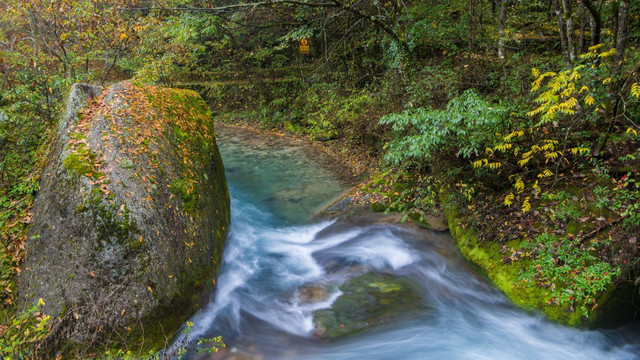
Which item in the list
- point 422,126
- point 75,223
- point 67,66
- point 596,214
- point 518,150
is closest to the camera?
point 75,223

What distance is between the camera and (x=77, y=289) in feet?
12.8

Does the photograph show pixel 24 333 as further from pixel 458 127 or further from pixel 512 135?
pixel 512 135

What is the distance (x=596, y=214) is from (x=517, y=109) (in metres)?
1.97

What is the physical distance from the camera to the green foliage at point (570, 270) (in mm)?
4379

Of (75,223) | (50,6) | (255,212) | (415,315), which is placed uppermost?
(50,6)

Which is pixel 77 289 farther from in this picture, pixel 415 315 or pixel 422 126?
pixel 422 126

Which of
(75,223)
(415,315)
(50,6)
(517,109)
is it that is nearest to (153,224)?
(75,223)

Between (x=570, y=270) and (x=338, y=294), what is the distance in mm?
3179

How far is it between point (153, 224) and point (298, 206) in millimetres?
4401

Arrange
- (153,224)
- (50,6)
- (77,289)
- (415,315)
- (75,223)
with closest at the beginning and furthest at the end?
(77,289), (75,223), (153,224), (415,315), (50,6)

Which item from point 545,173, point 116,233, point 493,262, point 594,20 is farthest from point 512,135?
point 116,233

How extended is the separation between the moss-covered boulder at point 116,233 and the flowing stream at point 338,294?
766 mm

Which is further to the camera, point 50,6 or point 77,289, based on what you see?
point 50,6

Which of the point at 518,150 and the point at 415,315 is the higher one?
the point at 518,150
